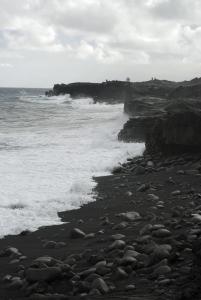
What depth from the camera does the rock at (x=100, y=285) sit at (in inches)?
193

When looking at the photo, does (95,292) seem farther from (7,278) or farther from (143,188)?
(143,188)

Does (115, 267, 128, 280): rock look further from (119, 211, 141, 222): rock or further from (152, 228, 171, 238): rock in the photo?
(119, 211, 141, 222): rock

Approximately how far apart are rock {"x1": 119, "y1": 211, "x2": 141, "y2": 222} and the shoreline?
0.02 metres

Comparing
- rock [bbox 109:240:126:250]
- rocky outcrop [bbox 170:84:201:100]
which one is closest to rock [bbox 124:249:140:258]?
rock [bbox 109:240:126:250]

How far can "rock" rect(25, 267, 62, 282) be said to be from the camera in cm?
538

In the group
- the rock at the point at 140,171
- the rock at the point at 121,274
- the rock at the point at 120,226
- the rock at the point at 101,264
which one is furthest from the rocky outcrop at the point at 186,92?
the rock at the point at 121,274

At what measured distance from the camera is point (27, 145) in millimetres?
19969

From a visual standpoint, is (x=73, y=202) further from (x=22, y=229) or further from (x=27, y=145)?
(x=27, y=145)

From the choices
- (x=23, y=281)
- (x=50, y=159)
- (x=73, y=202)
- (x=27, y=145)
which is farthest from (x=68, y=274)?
(x=27, y=145)

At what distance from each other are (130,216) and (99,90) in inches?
2683

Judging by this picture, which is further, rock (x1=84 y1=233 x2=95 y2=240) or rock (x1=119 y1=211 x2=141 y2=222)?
rock (x1=119 y1=211 x2=141 y2=222)

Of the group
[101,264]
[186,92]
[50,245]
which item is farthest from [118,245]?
[186,92]

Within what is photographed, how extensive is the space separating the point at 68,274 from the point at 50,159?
34.5ft

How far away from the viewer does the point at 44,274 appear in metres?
5.43
